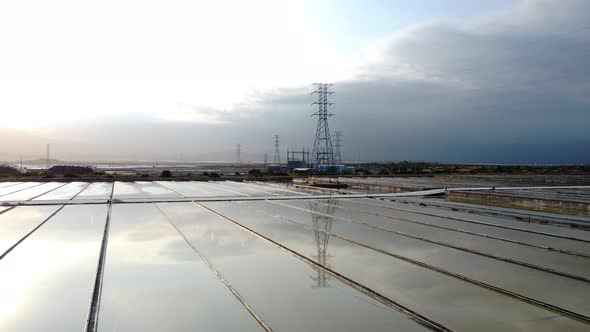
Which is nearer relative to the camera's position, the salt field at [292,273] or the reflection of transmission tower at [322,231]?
the salt field at [292,273]

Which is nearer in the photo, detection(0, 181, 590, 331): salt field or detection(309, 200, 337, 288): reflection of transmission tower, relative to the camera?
detection(0, 181, 590, 331): salt field

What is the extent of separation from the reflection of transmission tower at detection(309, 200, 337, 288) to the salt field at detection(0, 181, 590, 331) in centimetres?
4

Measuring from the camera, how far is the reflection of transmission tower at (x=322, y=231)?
4281mm

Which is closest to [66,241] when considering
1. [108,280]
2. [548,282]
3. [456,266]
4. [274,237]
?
[108,280]

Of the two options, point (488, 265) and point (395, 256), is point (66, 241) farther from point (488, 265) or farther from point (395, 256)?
point (488, 265)

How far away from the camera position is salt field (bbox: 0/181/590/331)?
320 centimetres

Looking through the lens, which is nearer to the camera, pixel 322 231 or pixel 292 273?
pixel 292 273

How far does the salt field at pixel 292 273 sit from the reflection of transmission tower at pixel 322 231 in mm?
36

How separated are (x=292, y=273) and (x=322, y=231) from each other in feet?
8.47

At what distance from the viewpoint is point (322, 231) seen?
6.98 m

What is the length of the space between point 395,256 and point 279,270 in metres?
1.56

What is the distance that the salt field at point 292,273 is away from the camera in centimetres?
320

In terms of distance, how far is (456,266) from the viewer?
4.83m

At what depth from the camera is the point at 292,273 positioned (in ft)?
14.6
